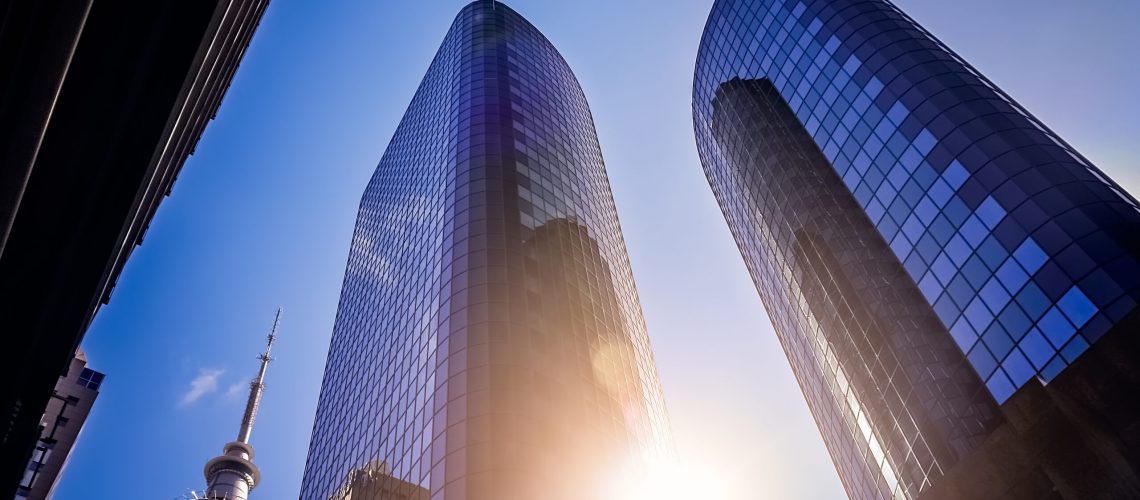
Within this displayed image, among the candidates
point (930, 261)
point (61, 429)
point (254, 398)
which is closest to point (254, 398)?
point (254, 398)

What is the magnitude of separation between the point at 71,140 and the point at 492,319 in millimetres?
38678

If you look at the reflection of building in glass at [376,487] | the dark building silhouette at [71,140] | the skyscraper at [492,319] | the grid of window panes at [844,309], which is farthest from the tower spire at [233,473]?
the dark building silhouette at [71,140]

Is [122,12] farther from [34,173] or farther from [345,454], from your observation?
[345,454]

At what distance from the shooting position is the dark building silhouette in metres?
10.9

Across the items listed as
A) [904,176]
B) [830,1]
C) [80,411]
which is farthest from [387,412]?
[830,1]

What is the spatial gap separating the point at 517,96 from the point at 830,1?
3770 cm

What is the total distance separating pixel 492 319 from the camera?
2042 inches

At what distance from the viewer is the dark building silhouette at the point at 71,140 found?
1094cm

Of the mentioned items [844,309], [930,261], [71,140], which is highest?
[844,309]

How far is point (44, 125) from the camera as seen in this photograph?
11398 mm

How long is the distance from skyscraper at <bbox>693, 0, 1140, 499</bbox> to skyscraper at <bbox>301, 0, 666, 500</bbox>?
62.3 feet

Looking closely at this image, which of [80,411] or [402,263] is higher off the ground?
[402,263]

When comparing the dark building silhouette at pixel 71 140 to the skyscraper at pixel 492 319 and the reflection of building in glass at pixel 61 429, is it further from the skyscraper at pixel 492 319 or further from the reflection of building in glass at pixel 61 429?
the reflection of building in glass at pixel 61 429

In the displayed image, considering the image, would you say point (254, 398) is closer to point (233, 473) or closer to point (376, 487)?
point (233, 473)
